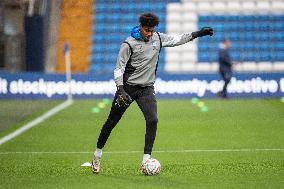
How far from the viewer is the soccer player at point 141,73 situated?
35.2 ft

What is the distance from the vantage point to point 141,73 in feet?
36.0

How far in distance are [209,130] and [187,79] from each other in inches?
367

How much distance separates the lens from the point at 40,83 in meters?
26.3

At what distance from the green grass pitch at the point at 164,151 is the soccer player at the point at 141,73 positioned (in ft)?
2.06

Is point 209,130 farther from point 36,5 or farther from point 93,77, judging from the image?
point 36,5

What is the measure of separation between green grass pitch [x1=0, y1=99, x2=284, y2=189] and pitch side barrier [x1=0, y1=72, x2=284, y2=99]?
3789 millimetres

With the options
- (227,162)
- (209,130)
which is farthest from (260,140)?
(227,162)

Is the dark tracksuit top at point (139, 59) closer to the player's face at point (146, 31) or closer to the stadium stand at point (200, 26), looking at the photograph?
the player's face at point (146, 31)

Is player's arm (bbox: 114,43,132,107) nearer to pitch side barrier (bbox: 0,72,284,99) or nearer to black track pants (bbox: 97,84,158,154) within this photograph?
black track pants (bbox: 97,84,158,154)

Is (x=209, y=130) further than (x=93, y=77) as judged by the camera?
No

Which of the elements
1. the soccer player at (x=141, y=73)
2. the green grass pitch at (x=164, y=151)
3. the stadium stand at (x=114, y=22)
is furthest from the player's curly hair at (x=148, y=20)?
the stadium stand at (x=114, y=22)

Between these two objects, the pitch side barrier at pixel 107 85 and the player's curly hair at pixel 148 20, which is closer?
the player's curly hair at pixel 148 20

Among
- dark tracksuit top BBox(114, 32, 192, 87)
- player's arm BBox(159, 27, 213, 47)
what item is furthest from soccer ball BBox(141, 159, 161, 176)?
player's arm BBox(159, 27, 213, 47)

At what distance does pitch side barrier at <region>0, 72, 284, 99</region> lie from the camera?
26109 mm
